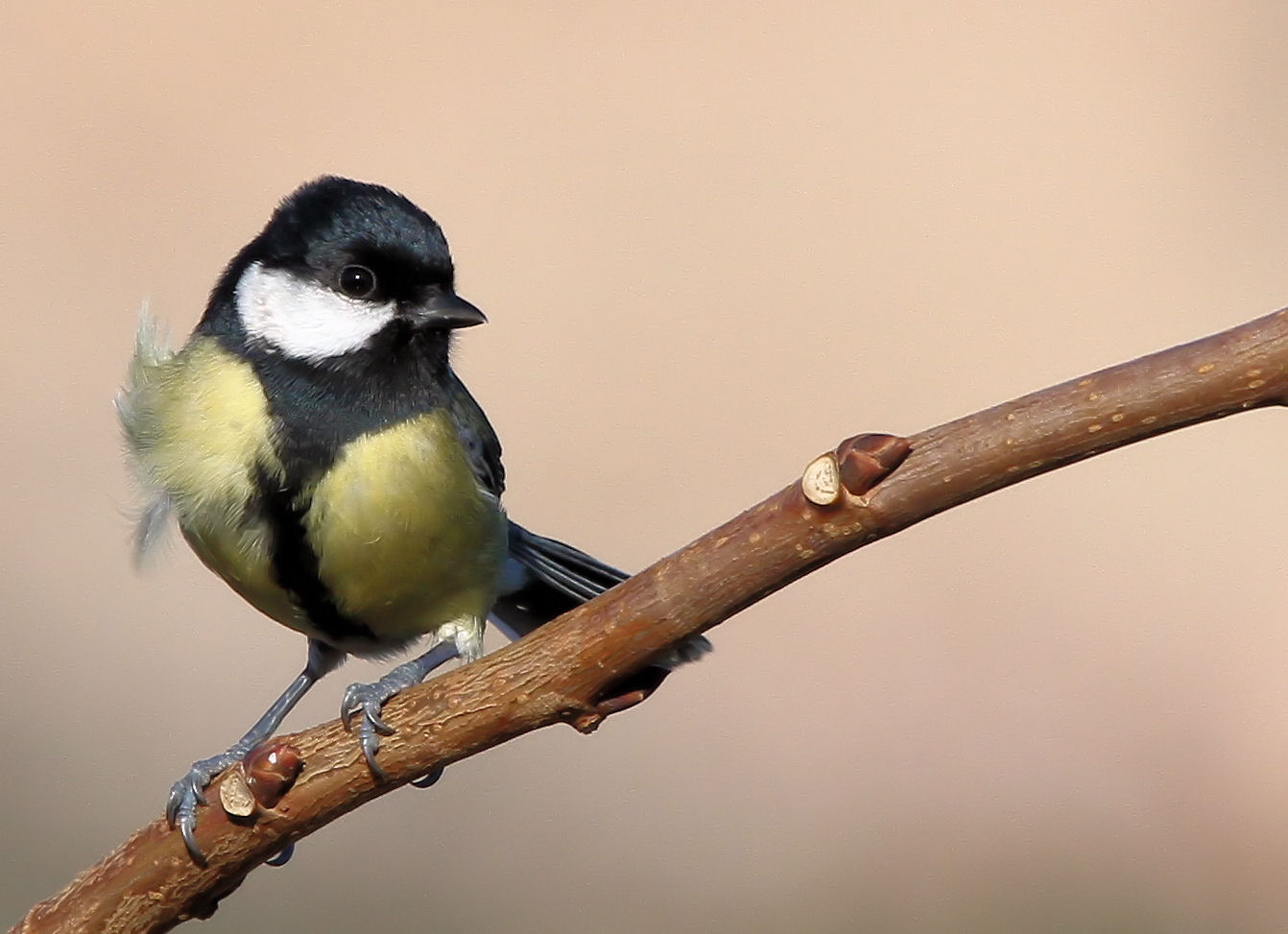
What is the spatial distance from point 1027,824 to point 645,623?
95.9 inches

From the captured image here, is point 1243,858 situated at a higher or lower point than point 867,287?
lower

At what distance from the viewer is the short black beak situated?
2.35 m

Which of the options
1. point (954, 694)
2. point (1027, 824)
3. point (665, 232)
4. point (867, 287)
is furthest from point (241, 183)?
point (1027, 824)

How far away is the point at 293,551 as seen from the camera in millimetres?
2291

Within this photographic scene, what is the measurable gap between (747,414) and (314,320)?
2.39 meters

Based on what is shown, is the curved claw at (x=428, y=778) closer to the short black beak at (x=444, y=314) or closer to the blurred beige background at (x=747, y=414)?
the short black beak at (x=444, y=314)

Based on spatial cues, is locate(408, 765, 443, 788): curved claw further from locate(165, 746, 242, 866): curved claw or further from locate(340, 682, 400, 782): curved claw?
locate(165, 746, 242, 866): curved claw

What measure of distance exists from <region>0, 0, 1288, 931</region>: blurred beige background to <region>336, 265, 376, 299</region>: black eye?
1.29 metres

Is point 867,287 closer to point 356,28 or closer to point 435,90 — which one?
Answer: point 435,90

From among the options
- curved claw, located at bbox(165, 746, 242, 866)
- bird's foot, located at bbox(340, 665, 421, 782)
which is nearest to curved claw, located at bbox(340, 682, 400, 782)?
bird's foot, located at bbox(340, 665, 421, 782)

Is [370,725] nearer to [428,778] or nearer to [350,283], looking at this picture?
[428,778]

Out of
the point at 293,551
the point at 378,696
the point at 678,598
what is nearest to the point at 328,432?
the point at 293,551

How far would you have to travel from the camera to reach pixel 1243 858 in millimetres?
3777

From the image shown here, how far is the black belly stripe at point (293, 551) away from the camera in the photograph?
2266 millimetres
